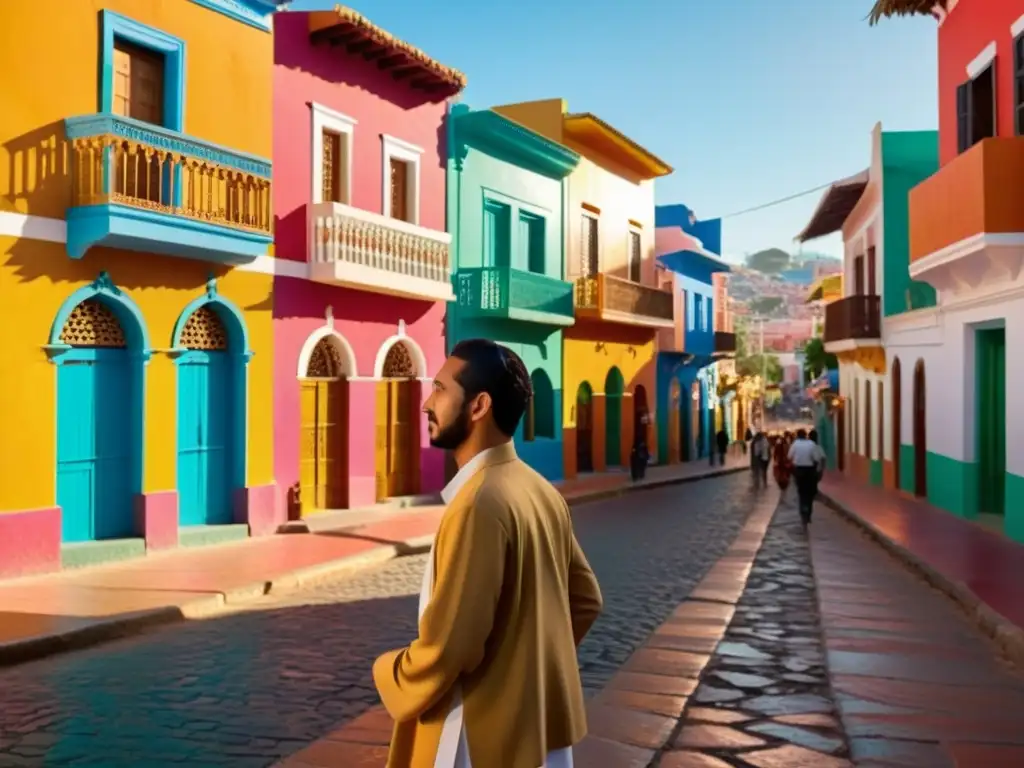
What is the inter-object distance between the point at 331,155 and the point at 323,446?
477 cm

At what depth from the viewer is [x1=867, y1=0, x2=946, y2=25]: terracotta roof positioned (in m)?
15.6

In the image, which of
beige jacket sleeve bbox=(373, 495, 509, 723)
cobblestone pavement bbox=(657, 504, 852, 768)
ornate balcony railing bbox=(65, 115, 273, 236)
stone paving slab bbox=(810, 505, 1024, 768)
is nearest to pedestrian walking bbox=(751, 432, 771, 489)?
stone paving slab bbox=(810, 505, 1024, 768)

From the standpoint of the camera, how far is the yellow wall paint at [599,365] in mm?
26891

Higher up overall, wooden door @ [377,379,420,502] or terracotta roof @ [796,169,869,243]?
terracotta roof @ [796,169,869,243]

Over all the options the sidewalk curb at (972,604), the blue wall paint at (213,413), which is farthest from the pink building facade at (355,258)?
the sidewalk curb at (972,604)

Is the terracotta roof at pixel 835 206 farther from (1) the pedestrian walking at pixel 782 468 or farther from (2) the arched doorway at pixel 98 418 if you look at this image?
(2) the arched doorway at pixel 98 418

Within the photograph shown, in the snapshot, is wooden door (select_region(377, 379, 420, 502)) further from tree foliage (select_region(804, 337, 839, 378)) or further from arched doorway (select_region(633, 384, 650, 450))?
tree foliage (select_region(804, 337, 839, 378))

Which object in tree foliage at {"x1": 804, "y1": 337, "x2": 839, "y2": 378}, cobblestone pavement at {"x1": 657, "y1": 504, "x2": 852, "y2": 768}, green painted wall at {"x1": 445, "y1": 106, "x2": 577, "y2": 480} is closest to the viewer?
cobblestone pavement at {"x1": 657, "y1": 504, "x2": 852, "y2": 768}

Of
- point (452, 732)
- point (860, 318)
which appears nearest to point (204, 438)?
point (452, 732)

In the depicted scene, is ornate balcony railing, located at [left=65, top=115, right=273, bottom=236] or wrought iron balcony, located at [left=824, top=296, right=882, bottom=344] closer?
ornate balcony railing, located at [left=65, top=115, right=273, bottom=236]

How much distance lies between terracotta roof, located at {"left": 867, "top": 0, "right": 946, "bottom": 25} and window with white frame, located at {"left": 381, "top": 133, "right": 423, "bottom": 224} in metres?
8.07

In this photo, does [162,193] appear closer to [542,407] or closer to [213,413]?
[213,413]

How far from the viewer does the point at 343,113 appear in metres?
17.1

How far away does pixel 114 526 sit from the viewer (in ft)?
41.8
